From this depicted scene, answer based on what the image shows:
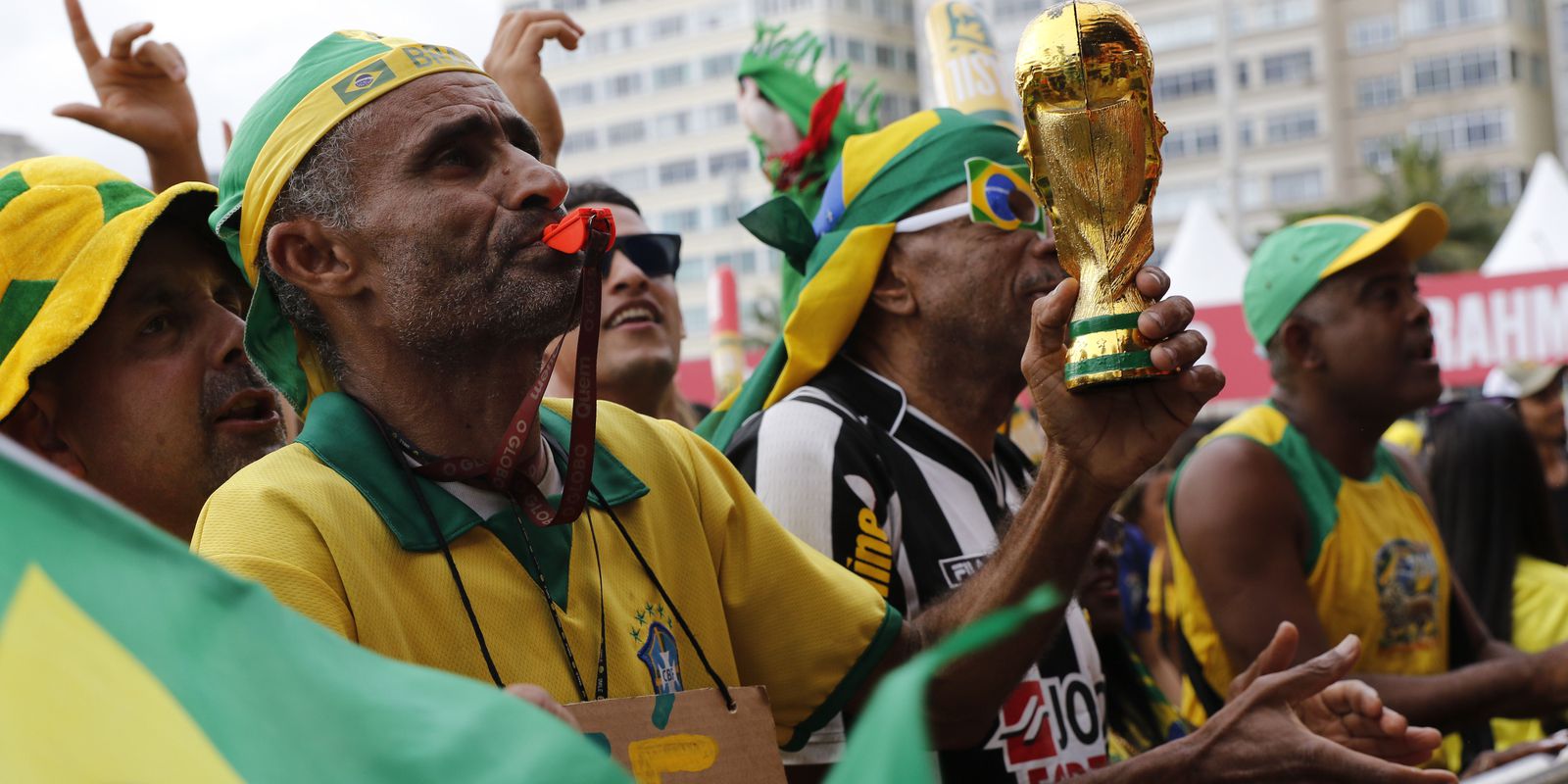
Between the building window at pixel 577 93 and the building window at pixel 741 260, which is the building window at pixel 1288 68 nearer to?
the building window at pixel 741 260

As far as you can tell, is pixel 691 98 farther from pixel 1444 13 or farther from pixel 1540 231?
pixel 1540 231

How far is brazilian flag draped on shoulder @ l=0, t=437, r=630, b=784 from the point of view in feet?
3.44

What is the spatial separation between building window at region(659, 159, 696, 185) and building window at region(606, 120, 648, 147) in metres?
2.02

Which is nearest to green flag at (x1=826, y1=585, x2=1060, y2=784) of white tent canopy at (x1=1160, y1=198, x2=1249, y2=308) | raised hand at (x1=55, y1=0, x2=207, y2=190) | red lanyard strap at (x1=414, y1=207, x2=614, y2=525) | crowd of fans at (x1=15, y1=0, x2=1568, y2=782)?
crowd of fans at (x1=15, y1=0, x2=1568, y2=782)

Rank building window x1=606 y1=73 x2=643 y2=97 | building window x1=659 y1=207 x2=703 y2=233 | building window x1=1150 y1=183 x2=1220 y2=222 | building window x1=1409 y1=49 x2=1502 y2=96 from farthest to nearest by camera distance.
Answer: building window x1=606 y1=73 x2=643 y2=97
building window x1=659 y1=207 x2=703 y2=233
building window x1=1150 y1=183 x2=1220 y2=222
building window x1=1409 y1=49 x2=1502 y2=96

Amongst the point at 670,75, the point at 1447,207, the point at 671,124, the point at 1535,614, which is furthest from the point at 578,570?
the point at 670,75

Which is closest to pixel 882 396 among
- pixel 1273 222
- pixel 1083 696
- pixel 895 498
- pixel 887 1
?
pixel 895 498

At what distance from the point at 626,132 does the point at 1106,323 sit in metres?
70.7

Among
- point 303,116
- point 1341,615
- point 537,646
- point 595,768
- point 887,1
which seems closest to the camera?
point 595,768

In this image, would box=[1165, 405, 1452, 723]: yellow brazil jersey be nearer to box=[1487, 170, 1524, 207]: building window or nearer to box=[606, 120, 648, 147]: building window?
box=[1487, 170, 1524, 207]: building window

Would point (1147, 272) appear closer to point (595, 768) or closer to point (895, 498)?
point (895, 498)

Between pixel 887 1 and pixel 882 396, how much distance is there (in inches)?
2730

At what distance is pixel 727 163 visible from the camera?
67500 mm

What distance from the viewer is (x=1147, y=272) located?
6.84ft
